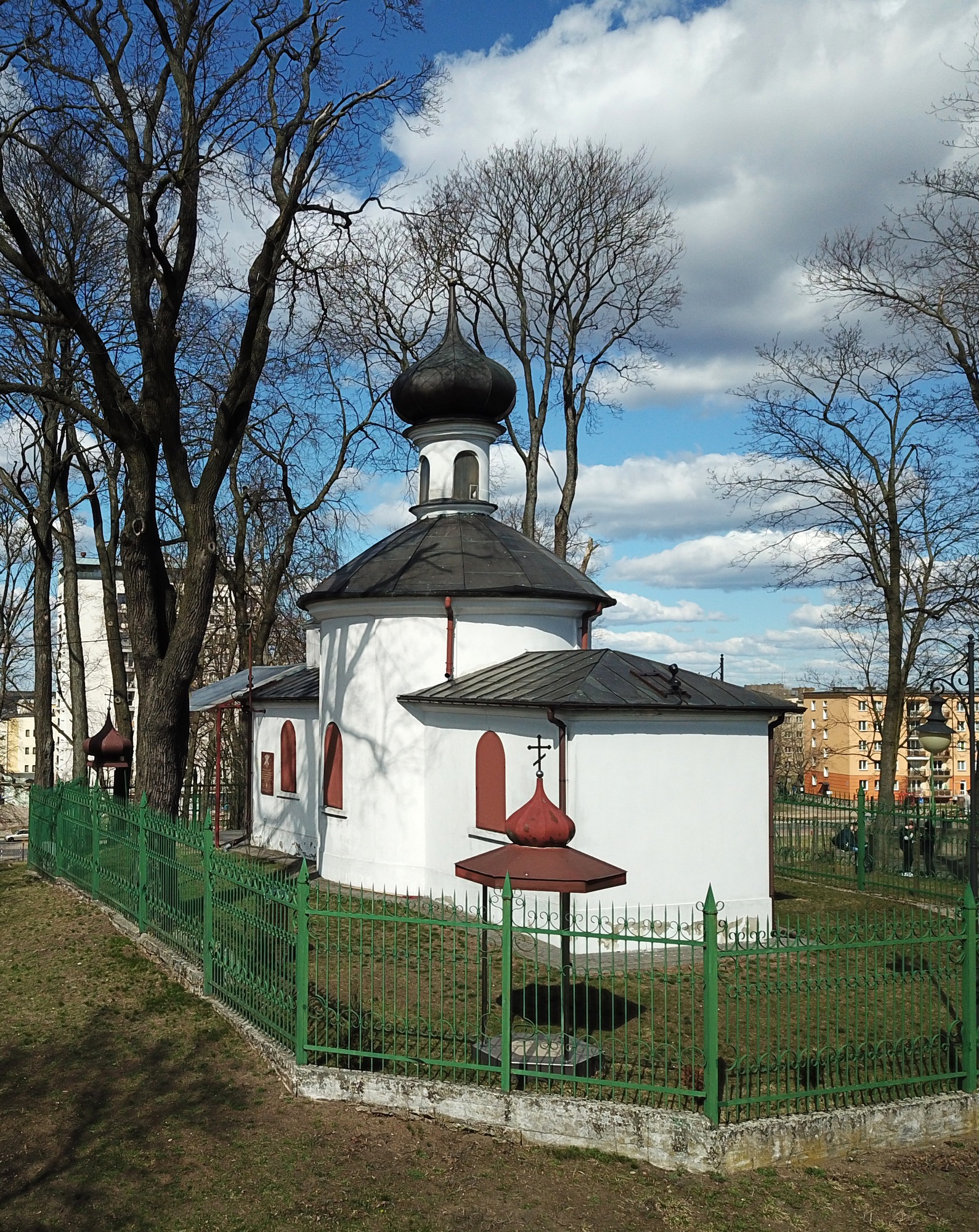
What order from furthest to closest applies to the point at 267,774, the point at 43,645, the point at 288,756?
1. the point at 43,645
2. the point at 267,774
3. the point at 288,756

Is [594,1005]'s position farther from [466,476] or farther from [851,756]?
[851,756]

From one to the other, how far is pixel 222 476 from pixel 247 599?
16167 mm

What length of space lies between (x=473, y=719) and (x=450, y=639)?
150 centimetres

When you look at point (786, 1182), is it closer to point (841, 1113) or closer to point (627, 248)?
point (841, 1113)

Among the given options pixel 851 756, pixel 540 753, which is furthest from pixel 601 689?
pixel 851 756

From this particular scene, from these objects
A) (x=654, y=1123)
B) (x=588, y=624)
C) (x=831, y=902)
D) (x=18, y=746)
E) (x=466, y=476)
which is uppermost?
(x=466, y=476)

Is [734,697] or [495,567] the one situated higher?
[495,567]

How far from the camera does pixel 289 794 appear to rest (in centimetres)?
1864

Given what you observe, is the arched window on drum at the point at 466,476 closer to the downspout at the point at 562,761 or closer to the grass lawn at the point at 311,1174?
the downspout at the point at 562,761

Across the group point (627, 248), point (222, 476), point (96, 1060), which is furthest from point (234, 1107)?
point (627, 248)

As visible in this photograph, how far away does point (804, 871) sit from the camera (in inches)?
701

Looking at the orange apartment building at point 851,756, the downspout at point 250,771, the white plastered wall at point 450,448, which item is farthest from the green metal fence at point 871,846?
the orange apartment building at point 851,756

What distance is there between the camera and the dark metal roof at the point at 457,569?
1481 centimetres

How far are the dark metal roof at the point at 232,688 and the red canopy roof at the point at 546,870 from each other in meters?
12.7
